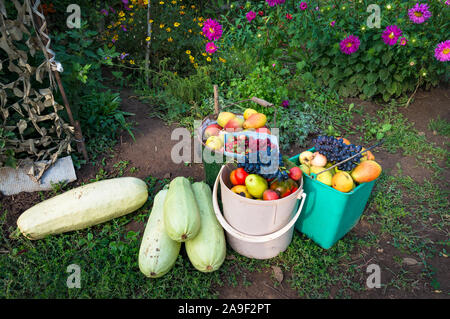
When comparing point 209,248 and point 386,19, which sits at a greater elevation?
point 386,19

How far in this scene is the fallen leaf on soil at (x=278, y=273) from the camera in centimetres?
229

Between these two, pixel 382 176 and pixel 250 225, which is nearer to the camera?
pixel 250 225

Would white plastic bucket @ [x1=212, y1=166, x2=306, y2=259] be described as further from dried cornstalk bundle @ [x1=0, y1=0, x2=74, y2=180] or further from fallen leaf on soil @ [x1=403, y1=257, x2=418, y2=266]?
dried cornstalk bundle @ [x1=0, y1=0, x2=74, y2=180]

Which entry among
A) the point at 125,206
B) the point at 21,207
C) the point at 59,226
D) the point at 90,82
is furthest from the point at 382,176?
the point at 21,207

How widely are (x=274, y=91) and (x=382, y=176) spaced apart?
1.58 meters

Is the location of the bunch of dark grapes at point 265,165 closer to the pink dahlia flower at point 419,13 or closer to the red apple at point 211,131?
the red apple at point 211,131

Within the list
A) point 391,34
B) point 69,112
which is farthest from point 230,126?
point 391,34

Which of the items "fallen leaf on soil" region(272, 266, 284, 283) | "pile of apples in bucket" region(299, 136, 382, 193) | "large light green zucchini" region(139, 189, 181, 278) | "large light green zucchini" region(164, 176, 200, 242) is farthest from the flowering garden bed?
"pile of apples in bucket" region(299, 136, 382, 193)

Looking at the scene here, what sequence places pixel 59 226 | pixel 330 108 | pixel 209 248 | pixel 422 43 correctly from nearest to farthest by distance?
1. pixel 209 248
2. pixel 59 226
3. pixel 422 43
4. pixel 330 108

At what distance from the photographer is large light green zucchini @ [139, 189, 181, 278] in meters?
2.12

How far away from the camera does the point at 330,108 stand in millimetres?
4148

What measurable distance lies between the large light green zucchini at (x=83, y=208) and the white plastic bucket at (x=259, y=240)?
817 millimetres

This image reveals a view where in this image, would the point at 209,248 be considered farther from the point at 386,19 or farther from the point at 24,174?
the point at 386,19

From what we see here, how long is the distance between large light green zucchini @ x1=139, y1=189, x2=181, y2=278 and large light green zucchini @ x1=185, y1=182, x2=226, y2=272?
132 millimetres
